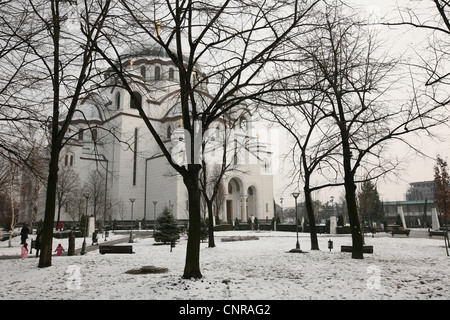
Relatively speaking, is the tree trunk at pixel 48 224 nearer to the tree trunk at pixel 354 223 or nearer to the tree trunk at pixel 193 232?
the tree trunk at pixel 193 232

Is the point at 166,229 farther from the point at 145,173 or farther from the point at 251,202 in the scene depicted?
Answer: the point at 251,202

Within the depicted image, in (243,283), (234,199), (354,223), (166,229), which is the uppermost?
(234,199)

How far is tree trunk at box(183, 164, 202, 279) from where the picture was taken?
7.85 meters

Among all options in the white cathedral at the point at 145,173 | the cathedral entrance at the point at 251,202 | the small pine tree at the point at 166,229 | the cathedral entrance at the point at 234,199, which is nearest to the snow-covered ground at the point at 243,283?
the small pine tree at the point at 166,229

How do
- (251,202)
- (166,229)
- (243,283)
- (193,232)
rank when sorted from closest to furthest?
(243,283)
(193,232)
(166,229)
(251,202)

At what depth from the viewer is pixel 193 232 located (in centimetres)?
803

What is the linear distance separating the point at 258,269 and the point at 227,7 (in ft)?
24.1

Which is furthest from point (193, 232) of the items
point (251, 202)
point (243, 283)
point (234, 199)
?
point (251, 202)

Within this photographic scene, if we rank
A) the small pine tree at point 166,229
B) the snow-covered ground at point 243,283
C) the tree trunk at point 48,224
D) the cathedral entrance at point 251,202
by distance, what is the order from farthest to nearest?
the cathedral entrance at point 251,202 < the small pine tree at point 166,229 < the tree trunk at point 48,224 < the snow-covered ground at point 243,283

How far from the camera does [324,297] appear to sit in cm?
626

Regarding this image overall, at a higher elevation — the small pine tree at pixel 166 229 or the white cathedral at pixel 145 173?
the white cathedral at pixel 145 173

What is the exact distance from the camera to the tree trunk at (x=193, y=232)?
25.7ft

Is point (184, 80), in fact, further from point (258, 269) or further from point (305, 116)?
point (305, 116)
